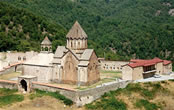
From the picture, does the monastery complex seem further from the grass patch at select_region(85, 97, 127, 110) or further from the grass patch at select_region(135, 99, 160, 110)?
the grass patch at select_region(135, 99, 160, 110)

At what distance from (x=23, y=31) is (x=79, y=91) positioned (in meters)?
50.1

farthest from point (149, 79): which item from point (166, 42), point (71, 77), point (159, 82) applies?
point (166, 42)

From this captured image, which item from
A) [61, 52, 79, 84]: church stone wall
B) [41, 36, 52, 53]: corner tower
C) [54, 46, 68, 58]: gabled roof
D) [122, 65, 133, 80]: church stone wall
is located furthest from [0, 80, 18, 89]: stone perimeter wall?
[122, 65, 133, 80]: church stone wall

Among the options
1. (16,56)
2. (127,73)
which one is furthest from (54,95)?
(16,56)

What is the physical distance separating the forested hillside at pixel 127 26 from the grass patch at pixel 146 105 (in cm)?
4640

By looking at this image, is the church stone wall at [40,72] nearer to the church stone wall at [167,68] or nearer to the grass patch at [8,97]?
the grass patch at [8,97]

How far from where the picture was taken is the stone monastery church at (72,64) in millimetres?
45906

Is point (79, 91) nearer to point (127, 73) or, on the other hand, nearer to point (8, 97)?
point (8, 97)

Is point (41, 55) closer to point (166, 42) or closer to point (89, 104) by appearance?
point (89, 104)

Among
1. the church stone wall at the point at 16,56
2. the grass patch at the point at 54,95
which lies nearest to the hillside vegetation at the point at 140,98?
the grass patch at the point at 54,95

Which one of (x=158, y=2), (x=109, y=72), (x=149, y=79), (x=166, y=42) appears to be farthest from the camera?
(x=158, y=2)

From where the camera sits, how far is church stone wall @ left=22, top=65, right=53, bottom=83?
160 feet

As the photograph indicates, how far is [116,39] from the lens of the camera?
122m

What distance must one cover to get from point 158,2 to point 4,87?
148116mm
